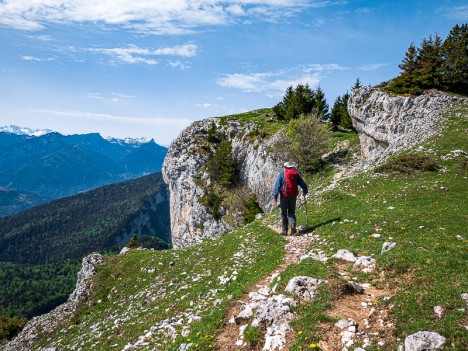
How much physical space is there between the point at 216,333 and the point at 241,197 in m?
54.8

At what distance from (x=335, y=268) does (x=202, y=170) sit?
64178mm

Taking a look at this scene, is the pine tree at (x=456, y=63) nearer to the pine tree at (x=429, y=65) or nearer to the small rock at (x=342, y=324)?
the pine tree at (x=429, y=65)

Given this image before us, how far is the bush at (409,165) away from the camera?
25000mm

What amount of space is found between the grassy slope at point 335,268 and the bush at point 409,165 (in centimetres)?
100

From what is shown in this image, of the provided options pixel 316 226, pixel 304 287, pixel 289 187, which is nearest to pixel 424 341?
pixel 304 287

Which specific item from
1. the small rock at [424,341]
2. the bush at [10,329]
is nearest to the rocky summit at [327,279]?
the small rock at [424,341]

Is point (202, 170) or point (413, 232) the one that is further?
point (202, 170)

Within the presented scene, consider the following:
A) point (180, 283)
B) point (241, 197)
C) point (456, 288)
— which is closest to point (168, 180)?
point (241, 197)

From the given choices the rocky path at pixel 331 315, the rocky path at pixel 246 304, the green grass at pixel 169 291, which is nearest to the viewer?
the rocky path at pixel 331 315

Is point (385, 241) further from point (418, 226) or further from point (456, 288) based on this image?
point (456, 288)

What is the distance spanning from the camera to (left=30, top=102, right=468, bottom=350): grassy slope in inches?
328

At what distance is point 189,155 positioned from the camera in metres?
78.5

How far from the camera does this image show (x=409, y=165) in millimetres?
26188

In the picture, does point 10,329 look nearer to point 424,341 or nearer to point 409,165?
point 424,341
